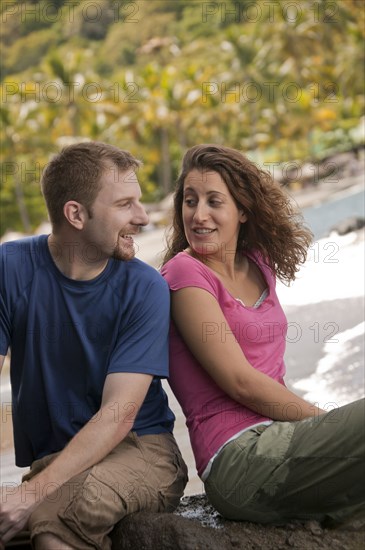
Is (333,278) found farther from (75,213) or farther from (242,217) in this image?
(75,213)

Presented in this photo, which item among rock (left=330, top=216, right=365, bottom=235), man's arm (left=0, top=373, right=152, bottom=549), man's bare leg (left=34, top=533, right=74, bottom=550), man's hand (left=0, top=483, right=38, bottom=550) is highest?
man's arm (left=0, top=373, right=152, bottom=549)

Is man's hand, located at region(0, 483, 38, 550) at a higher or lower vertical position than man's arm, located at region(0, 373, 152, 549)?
lower

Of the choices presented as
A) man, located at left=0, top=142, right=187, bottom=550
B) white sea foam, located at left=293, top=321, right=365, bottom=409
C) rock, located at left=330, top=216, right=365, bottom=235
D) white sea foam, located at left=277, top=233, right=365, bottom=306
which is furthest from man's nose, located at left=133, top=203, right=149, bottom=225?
rock, located at left=330, top=216, right=365, bottom=235

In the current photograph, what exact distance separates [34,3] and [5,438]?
209ft

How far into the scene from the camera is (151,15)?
196ft

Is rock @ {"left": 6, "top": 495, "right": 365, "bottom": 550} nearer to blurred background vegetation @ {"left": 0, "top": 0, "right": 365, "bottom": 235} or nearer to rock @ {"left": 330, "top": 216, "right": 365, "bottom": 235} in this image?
rock @ {"left": 330, "top": 216, "right": 365, "bottom": 235}

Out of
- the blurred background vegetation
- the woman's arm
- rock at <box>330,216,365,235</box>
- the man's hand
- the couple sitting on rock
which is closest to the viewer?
the man's hand

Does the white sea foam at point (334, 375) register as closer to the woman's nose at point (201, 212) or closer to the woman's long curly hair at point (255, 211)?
the woman's long curly hair at point (255, 211)

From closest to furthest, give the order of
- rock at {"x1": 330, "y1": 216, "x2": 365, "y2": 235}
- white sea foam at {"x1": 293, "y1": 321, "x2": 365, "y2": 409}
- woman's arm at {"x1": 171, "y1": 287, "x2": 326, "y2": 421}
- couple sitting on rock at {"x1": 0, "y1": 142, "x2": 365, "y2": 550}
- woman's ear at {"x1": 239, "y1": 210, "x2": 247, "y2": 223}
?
couple sitting on rock at {"x1": 0, "y1": 142, "x2": 365, "y2": 550} < woman's arm at {"x1": 171, "y1": 287, "x2": 326, "y2": 421} < woman's ear at {"x1": 239, "y1": 210, "x2": 247, "y2": 223} < white sea foam at {"x1": 293, "y1": 321, "x2": 365, "y2": 409} < rock at {"x1": 330, "y1": 216, "x2": 365, "y2": 235}

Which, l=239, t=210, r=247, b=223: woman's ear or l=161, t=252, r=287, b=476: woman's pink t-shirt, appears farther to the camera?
l=239, t=210, r=247, b=223: woman's ear

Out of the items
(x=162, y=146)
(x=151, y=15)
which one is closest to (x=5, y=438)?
(x=162, y=146)

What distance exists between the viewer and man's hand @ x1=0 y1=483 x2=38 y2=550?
2.25 m

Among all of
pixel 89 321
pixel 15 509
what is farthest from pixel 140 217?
pixel 15 509

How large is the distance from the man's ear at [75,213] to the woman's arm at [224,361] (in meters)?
0.33
